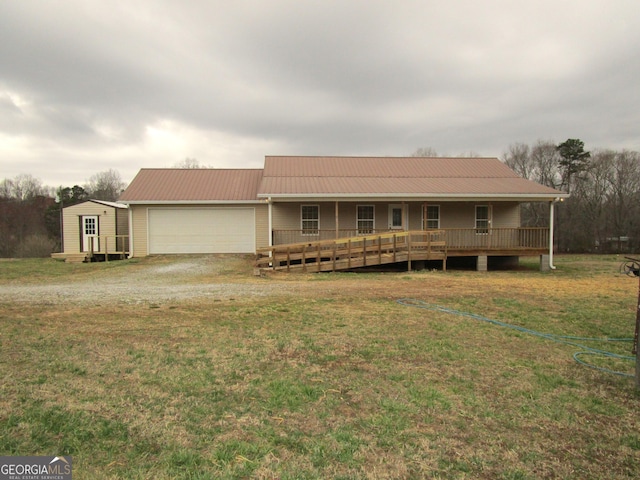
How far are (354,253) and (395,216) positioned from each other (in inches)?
168

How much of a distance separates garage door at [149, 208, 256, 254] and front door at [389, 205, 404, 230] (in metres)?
6.29

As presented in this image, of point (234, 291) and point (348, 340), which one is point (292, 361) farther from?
point (234, 291)

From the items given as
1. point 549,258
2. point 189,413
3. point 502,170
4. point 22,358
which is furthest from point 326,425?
point 502,170

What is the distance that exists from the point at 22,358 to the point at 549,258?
16.8 m

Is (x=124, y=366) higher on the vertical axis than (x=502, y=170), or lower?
lower

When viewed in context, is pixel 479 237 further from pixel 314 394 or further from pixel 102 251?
pixel 102 251

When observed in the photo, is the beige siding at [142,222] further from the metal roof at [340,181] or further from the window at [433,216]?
the window at [433,216]

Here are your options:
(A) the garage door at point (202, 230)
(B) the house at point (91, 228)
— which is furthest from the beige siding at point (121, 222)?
(A) the garage door at point (202, 230)

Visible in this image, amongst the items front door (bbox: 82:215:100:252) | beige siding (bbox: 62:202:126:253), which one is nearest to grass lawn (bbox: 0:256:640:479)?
beige siding (bbox: 62:202:126:253)

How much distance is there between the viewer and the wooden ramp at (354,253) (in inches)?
551

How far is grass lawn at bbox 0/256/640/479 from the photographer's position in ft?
8.88

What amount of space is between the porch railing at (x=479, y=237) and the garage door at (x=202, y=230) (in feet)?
8.06

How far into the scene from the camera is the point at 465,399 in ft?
12.0

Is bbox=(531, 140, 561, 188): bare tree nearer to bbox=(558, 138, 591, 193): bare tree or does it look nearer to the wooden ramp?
bbox=(558, 138, 591, 193): bare tree
